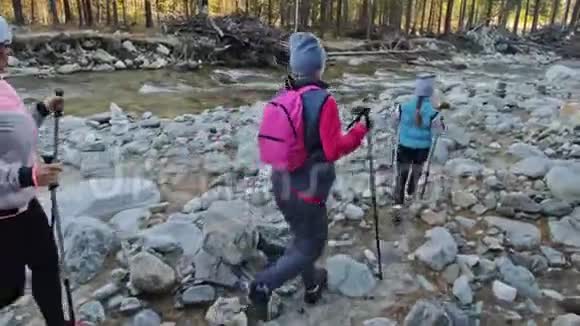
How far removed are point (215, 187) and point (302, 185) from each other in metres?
3.02

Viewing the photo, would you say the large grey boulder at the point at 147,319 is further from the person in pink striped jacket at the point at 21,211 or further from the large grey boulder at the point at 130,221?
the large grey boulder at the point at 130,221

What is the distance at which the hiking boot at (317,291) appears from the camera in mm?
3535

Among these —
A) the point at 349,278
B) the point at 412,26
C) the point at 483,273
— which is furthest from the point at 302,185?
the point at 412,26

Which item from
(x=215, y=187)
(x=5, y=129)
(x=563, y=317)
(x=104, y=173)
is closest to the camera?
(x=5, y=129)

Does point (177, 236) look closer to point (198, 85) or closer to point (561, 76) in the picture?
point (198, 85)

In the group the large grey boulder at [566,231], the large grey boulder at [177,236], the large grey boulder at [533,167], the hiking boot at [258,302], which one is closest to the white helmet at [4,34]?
the hiking boot at [258,302]

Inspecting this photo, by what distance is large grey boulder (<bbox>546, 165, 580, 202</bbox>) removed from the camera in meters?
5.07

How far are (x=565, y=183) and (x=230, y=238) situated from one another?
354 centimetres

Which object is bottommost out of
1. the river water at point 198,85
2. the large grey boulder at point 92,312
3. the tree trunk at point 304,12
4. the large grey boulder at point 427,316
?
the river water at point 198,85

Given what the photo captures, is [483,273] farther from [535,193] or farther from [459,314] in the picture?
[535,193]

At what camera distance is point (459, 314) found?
3.37 meters

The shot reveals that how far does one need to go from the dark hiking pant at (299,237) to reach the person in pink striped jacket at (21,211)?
119cm

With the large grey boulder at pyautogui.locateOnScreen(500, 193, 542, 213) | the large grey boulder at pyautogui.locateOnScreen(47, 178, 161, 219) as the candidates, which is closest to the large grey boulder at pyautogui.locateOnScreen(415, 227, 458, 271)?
the large grey boulder at pyautogui.locateOnScreen(500, 193, 542, 213)

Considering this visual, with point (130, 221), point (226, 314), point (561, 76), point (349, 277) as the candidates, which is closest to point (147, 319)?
point (226, 314)
